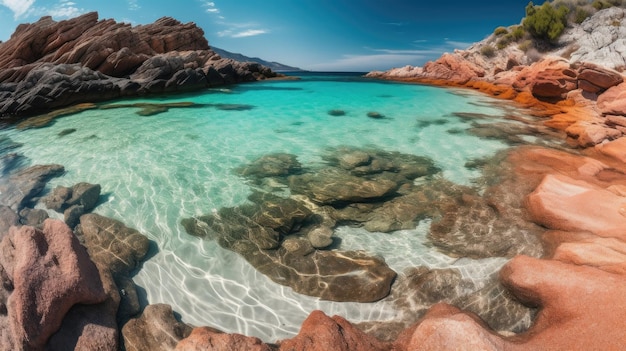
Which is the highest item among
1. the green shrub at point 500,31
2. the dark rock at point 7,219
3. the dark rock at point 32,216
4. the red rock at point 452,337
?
the green shrub at point 500,31

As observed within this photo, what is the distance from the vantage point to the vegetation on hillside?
35.9m

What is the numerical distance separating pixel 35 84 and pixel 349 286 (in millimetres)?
26452

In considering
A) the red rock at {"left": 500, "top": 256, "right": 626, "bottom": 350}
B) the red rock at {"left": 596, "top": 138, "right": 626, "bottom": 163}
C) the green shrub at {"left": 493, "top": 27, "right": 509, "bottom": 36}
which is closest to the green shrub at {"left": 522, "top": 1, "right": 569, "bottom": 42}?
the green shrub at {"left": 493, "top": 27, "right": 509, "bottom": 36}

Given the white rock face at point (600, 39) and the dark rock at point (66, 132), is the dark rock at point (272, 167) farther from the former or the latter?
the white rock face at point (600, 39)

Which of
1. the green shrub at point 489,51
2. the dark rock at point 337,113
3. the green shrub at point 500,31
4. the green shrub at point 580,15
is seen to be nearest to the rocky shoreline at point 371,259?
the dark rock at point 337,113

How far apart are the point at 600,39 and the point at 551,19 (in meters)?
9.46

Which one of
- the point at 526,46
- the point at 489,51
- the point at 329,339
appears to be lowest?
the point at 329,339

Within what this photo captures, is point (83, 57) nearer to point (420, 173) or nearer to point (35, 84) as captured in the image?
point (35, 84)

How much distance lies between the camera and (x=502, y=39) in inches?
1650

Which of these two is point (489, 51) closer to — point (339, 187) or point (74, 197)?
point (339, 187)

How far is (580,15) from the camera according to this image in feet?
119

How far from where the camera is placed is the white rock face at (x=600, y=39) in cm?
2136

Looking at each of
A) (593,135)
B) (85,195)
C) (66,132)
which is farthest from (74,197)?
(593,135)

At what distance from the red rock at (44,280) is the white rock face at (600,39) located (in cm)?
2912
